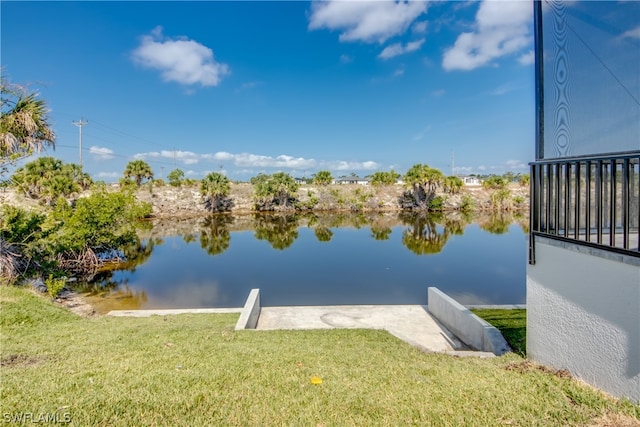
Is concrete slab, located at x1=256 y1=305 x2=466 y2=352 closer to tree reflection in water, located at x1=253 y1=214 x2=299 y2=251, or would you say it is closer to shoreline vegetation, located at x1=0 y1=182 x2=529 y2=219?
tree reflection in water, located at x1=253 y1=214 x2=299 y2=251

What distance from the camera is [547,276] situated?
12.6 feet

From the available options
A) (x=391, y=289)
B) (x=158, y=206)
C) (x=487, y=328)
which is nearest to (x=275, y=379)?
(x=487, y=328)

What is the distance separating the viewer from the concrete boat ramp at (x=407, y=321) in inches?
241

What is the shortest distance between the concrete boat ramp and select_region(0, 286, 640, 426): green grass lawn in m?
1.66

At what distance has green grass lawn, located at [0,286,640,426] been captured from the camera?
8.69 ft

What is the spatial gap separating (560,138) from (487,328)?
331 cm

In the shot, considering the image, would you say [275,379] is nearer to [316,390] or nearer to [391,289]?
[316,390]

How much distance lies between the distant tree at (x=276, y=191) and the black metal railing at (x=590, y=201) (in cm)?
3717

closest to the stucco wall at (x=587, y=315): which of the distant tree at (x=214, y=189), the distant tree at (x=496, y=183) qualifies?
the distant tree at (x=214, y=189)

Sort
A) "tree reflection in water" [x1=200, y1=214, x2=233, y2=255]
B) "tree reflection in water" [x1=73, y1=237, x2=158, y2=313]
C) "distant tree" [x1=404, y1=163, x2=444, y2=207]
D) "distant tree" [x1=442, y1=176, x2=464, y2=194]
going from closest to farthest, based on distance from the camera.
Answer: "tree reflection in water" [x1=73, y1=237, x2=158, y2=313] < "tree reflection in water" [x1=200, y1=214, x2=233, y2=255] < "distant tree" [x1=404, y1=163, x2=444, y2=207] < "distant tree" [x1=442, y1=176, x2=464, y2=194]

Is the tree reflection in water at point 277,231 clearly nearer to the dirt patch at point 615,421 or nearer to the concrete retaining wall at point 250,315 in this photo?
the concrete retaining wall at point 250,315

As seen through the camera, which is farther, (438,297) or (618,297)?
(438,297)

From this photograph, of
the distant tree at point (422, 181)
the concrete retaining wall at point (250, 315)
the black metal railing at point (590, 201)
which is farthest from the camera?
the distant tree at point (422, 181)

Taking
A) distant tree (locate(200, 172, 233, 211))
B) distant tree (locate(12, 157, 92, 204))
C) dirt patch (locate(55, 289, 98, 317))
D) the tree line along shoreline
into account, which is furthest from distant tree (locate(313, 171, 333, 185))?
dirt patch (locate(55, 289, 98, 317))
